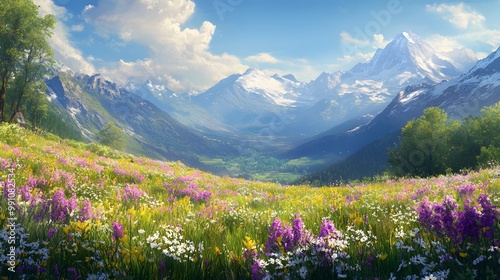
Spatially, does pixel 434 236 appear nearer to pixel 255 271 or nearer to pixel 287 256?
pixel 287 256

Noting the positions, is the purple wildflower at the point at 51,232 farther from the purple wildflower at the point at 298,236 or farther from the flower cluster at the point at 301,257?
the purple wildflower at the point at 298,236

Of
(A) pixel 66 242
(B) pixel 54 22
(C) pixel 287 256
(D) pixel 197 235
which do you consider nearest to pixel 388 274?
(C) pixel 287 256

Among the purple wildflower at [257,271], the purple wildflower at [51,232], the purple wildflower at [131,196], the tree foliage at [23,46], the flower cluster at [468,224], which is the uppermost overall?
the tree foliage at [23,46]

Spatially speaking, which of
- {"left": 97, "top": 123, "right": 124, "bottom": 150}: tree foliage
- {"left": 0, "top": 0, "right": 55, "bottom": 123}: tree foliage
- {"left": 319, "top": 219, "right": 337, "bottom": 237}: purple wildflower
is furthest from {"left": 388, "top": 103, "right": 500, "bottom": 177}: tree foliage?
{"left": 97, "top": 123, "right": 124, "bottom": 150}: tree foliage

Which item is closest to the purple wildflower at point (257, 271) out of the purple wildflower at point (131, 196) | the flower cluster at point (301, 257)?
the flower cluster at point (301, 257)

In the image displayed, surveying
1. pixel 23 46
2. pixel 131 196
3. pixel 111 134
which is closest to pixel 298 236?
pixel 131 196

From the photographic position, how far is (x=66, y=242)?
11.0 feet

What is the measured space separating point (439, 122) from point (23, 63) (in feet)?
201

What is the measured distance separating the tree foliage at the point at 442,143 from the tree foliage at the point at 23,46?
5338 centimetres

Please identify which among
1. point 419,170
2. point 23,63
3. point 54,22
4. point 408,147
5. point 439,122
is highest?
point 54,22

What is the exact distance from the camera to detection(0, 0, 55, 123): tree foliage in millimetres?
31656

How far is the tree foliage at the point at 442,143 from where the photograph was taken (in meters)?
45.5

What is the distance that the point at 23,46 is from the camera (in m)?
34.3

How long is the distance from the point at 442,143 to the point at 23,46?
58.9m
